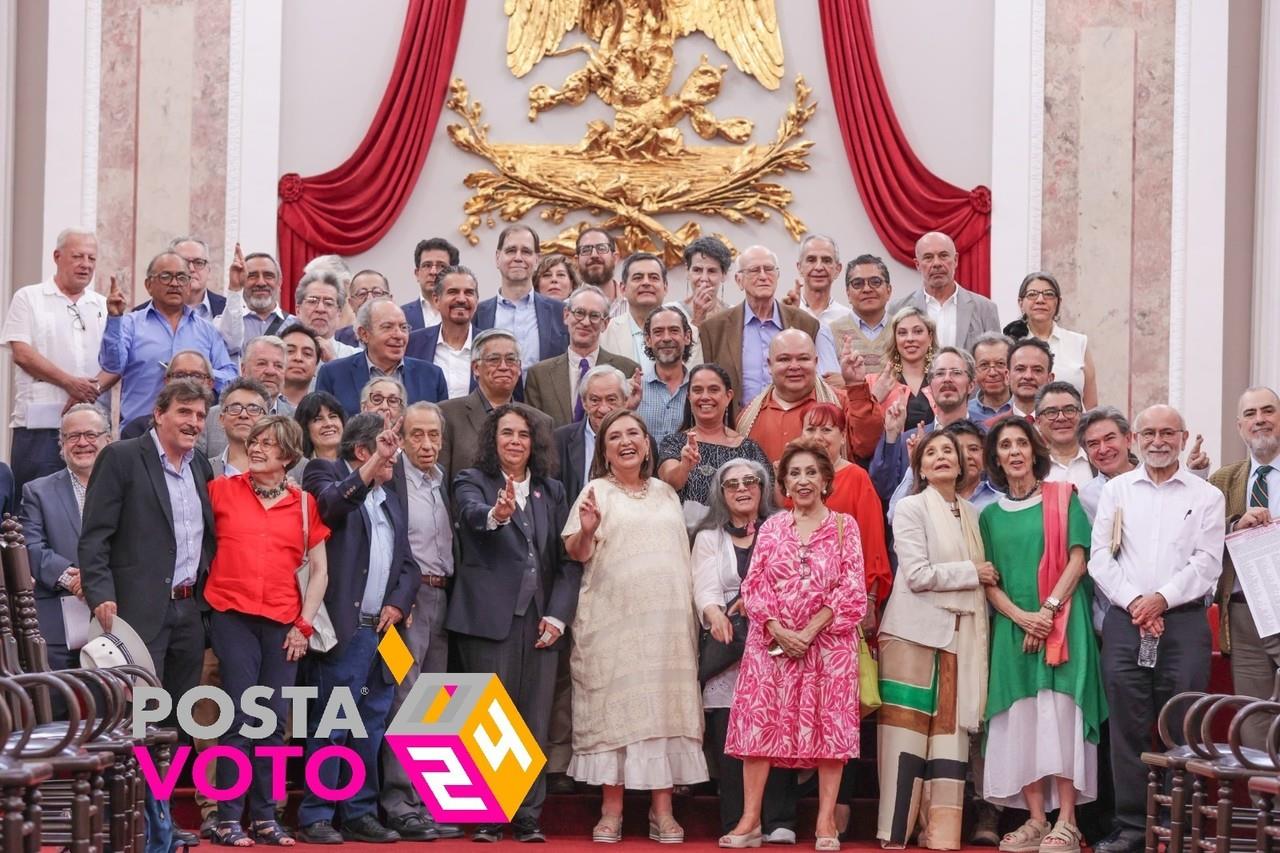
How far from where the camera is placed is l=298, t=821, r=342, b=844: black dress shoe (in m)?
6.59

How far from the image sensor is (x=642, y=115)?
37.4ft

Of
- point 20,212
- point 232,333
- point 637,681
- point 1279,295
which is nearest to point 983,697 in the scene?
point 637,681

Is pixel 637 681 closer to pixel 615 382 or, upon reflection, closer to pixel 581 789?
Answer: pixel 581 789

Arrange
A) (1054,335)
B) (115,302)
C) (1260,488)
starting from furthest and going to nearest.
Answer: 1. (1054,335)
2. (115,302)
3. (1260,488)

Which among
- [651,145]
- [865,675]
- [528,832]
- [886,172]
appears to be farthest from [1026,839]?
[651,145]

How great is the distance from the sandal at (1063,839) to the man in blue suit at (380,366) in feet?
9.38

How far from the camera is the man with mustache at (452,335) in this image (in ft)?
25.8

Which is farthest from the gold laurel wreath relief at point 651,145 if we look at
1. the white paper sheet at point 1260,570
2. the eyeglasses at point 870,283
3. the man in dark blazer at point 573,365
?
the white paper sheet at point 1260,570

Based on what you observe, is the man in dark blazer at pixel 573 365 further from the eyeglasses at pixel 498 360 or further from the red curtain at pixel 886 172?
the red curtain at pixel 886 172

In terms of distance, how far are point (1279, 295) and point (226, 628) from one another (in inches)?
249

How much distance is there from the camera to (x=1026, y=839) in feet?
22.2

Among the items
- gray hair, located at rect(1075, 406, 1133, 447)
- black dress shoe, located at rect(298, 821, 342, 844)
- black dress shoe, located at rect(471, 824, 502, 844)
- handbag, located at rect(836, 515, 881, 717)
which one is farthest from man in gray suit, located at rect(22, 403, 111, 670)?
gray hair, located at rect(1075, 406, 1133, 447)

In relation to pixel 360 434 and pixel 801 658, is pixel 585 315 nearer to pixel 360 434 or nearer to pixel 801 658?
pixel 360 434

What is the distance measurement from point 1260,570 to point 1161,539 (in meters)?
0.35
